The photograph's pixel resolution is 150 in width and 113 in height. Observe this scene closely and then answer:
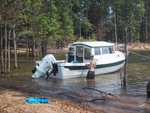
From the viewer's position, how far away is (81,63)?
22875 millimetres

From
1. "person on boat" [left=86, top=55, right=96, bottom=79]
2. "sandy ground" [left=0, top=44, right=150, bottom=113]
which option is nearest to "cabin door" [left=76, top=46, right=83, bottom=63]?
"person on boat" [left=86, top=55, right=96, bottom=79]

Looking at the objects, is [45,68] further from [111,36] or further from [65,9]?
[111,36]

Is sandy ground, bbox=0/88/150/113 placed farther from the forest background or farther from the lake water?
the forest background

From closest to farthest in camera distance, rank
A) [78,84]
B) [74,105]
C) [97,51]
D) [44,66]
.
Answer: [74,105], [78,84], [44,66], [97,51]

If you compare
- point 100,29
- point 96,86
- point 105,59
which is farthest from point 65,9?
point 96,86

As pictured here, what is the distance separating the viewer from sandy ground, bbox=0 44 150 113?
1138cm

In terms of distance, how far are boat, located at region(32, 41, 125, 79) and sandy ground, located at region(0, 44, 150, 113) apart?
629 cm

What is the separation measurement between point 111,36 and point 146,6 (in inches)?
551

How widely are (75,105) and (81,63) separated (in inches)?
386

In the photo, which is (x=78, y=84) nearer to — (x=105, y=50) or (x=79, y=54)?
(x=79, y=54)

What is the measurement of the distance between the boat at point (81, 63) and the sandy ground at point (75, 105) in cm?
629

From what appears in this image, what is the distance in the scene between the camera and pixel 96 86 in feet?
63.7

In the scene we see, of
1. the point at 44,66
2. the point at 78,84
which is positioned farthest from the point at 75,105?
the point at 44,66

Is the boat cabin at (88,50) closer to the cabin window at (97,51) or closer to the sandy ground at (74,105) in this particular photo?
the cabin window at (97,51)
